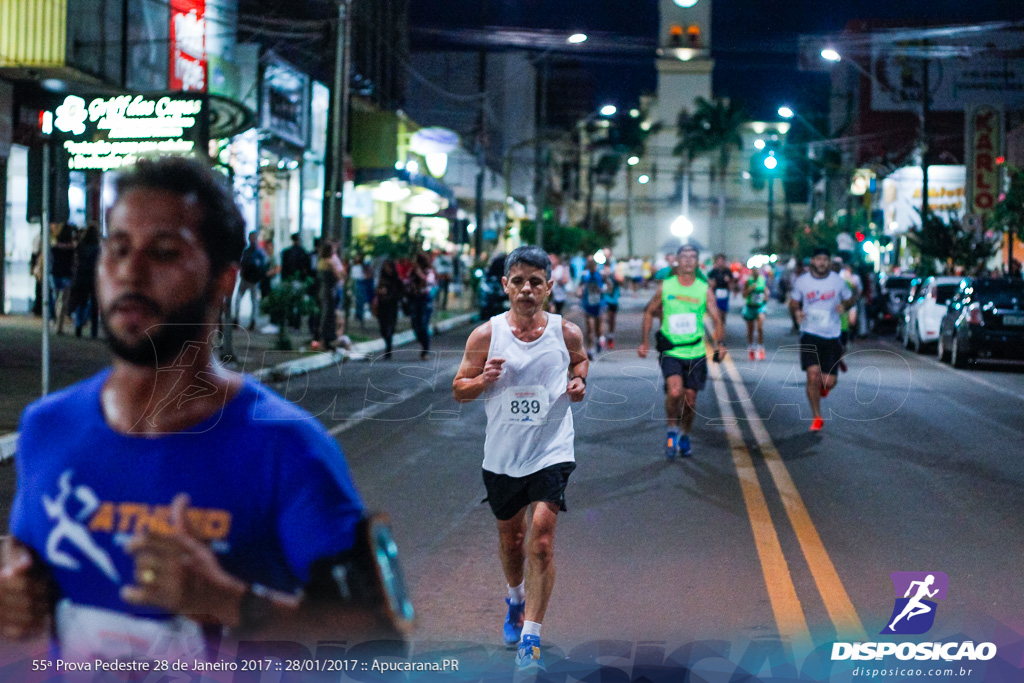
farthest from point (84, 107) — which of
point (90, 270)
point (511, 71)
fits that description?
point (511, 71)

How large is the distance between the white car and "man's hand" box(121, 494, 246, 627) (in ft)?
81.2

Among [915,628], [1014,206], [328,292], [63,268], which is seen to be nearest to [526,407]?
[915,628]

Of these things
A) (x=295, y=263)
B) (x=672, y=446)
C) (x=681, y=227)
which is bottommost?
(x=672, y=446)

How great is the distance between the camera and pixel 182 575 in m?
2.13

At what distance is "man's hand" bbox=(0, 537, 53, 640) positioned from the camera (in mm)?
2203

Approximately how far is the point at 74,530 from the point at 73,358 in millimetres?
16428

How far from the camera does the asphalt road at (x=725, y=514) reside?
6168 millimetres

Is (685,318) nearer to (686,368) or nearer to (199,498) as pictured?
(686,368)

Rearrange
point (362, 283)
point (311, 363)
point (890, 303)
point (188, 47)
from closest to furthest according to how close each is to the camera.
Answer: point (311, 363) < point (188, 47) < point (362, 283) < point (890, 303)

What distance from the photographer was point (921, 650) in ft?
18.3

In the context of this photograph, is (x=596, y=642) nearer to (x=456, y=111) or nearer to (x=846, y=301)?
(x=846, y=301)

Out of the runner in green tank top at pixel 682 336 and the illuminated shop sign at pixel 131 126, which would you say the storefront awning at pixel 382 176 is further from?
the runner in green tank top at pixel 682 336

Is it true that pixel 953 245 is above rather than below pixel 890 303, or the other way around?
above

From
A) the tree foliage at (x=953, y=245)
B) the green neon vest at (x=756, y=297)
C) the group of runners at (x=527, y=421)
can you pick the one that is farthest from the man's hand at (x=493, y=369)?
the tree foliage at (x=953, y=245)
